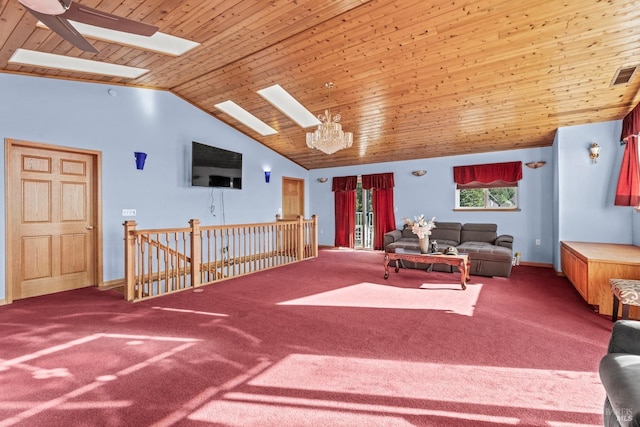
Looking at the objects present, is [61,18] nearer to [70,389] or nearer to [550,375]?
[70,389]

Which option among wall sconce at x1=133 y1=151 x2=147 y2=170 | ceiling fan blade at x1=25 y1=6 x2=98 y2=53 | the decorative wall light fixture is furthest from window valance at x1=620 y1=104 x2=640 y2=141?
wall sconce at x1=133 y1=151 x2=147 y2=170

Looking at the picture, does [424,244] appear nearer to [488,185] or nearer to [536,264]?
[488,185]

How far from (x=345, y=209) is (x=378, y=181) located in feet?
4.07

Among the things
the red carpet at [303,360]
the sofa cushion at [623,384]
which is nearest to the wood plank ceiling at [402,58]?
the red carpet at [303,360]

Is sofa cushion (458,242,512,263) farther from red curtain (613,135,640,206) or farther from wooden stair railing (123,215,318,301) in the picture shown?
wooden stair railing (123,215,318,301)

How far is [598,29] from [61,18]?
4976 millimetres

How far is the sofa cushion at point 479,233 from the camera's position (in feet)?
19.9

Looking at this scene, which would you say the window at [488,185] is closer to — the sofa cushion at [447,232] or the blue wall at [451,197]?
the blue wall at [451,197]

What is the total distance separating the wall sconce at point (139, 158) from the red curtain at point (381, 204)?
5256mm

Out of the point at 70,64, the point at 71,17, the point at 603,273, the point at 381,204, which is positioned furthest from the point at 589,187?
the point at 70,64

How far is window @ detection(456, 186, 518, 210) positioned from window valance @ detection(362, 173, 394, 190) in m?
1.66

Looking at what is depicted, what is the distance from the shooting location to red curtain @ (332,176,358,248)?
8.49 metres

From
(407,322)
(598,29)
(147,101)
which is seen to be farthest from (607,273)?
(147,101)

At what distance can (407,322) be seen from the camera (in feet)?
10.0
